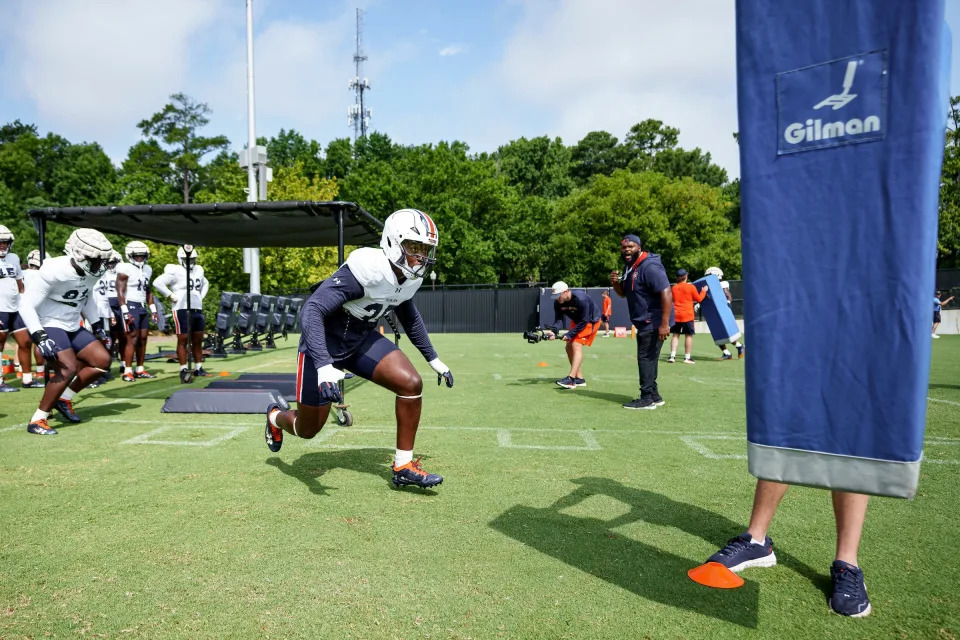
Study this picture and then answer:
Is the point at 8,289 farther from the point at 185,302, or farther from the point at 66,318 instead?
the point at 66,318

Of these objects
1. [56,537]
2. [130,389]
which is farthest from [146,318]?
[56,537]

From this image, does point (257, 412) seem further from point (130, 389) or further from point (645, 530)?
point (645, 530)

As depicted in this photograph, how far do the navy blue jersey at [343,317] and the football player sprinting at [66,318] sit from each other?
3.43 metres

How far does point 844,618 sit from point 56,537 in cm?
416

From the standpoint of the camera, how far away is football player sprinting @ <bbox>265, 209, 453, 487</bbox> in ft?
13.9

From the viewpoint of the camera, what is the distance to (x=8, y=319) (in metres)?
10.1

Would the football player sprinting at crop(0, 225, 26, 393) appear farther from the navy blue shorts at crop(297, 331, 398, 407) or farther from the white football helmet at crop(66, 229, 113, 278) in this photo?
the navy blue shorts at crop(297, 331, 398, 407)

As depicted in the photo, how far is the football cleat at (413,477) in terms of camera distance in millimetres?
4449

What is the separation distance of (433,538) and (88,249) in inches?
202

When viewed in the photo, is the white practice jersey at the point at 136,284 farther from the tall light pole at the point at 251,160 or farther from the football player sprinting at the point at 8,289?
the tall light pole at the point at 251,160

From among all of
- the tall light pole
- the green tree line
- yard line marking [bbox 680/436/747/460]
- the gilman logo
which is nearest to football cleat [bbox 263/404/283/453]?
yard line marking [bbox 680/436/747/460]

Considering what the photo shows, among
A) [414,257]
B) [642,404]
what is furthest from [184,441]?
[642,404]

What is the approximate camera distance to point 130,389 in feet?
32.6

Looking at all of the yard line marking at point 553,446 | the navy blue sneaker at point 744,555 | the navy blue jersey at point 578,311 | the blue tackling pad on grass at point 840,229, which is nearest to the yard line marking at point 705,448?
the yard line marking at point 553,446
